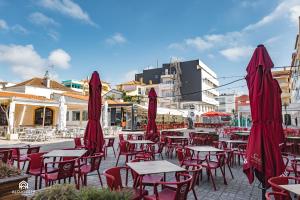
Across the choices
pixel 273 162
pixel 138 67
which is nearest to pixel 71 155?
pixel 273 162

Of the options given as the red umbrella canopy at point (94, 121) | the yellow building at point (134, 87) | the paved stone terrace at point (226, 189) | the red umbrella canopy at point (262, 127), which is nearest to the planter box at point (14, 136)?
the red umbrella canopy at point (94, 121)

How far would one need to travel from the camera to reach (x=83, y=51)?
19.1m

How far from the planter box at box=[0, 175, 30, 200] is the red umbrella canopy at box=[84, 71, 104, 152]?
5.03 meters

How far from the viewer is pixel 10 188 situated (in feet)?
11.7

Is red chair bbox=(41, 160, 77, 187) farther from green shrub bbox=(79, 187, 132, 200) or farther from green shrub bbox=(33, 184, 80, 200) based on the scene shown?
green shrub bbox=(79, 187, 132, 200)

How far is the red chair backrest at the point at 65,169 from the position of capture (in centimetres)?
519

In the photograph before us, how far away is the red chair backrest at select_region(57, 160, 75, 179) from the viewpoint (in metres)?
5.19

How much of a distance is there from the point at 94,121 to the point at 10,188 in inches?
213

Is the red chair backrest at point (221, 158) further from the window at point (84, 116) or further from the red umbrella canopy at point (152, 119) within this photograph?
the window at point (84, 116)

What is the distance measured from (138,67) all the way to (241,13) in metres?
67.2

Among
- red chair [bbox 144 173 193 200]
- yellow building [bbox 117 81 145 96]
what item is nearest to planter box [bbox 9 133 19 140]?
red chair [bbox 144 173 193 200]

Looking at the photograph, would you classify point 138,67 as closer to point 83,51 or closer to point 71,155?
point 83,51

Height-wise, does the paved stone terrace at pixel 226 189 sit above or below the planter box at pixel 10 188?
below

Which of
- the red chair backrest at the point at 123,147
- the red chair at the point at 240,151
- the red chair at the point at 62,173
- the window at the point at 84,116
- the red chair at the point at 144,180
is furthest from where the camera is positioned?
the window at the point at 84,116
